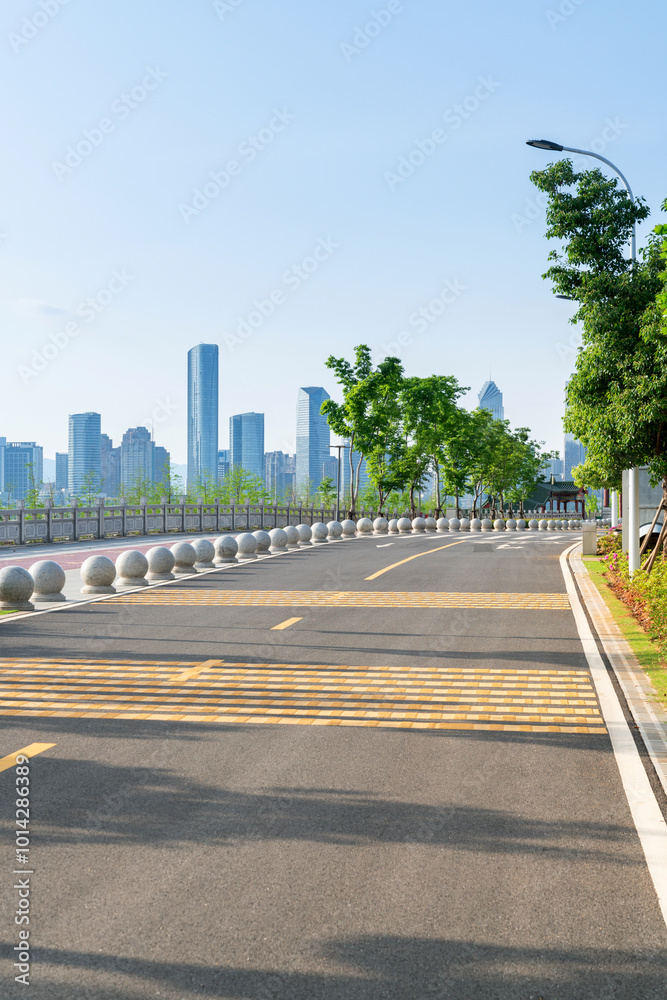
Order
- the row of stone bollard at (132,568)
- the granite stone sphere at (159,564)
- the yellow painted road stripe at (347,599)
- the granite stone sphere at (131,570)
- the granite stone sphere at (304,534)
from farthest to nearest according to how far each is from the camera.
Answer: the granite stone sphere at (304,534)
the granite stone sphere at (159,564)
the granite stone sphere at (131,570)
the yellow painted road stripe at (347,599)
the row of stone bollard at (132,568)

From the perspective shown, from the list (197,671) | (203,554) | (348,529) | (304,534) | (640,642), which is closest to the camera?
(197,671)

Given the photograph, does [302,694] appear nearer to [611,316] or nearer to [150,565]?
[611,316]

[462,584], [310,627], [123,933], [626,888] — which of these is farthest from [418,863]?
[462,584]

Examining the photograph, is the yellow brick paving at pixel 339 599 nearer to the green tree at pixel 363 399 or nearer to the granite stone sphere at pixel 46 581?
the granite stone sphere at pixel 46 581

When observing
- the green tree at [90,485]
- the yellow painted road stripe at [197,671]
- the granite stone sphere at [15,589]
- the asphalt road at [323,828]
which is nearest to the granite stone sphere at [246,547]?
the granite stone sphere at [15,589]

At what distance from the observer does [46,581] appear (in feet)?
52.5

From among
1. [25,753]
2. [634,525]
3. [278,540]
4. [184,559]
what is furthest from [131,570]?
[25,753]

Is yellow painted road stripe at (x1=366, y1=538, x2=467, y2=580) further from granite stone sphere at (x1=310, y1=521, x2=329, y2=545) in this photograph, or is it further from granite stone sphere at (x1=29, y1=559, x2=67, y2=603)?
granite stone sphere at (x1=29, y1=559, x2=67, y2=603)

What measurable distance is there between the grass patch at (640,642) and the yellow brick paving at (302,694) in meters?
0.69

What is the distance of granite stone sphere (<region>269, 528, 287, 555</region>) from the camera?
30.1m

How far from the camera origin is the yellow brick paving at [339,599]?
15.8 m

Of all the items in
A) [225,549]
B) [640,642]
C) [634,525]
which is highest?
[634,525]

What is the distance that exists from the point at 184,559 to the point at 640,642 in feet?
43.7

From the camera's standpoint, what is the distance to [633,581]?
52.2ft
